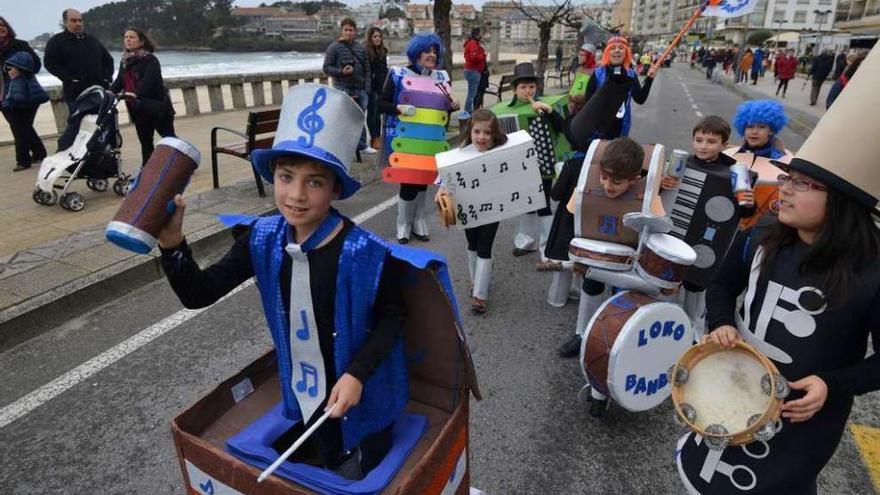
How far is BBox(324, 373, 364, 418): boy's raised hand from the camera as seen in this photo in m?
1.57

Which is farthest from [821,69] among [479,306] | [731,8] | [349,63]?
[479,306]

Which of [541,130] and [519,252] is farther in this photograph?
[519,252]

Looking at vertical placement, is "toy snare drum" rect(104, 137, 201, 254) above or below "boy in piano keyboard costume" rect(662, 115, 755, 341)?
above

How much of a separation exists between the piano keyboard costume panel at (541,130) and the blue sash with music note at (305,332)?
9.89 feet

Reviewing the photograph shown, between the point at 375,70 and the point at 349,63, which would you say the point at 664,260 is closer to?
the point at 349,63

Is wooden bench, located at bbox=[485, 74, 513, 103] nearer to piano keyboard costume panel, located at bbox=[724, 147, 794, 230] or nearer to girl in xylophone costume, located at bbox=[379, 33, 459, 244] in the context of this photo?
girl in xylophone costume, located at bbox=[379, 33, 459, 244]

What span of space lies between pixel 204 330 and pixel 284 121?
2759mm

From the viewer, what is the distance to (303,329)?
1778mm

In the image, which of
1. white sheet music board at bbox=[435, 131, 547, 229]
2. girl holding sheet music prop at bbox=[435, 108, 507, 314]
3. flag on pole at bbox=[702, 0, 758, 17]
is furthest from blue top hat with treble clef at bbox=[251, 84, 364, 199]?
flag on pole at bbox=[702, 0, 758, 17]

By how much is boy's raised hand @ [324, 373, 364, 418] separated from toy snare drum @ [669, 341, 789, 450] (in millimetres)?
985

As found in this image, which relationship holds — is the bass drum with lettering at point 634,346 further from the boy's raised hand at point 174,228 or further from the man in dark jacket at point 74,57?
the man in dark jacket at point 74,57

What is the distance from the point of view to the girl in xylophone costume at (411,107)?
17.1ft

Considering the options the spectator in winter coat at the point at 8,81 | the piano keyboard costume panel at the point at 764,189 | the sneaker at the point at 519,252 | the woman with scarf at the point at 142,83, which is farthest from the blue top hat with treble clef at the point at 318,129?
the spectator in winter coat at the point at 8,81

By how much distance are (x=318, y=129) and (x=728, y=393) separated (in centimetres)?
151
